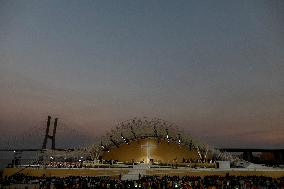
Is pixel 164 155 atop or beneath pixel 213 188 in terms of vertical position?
atop

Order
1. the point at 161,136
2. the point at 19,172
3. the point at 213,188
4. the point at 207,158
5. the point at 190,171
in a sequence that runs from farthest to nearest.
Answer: the point at 161,136
the point at 207,158
the point at 19,172
the point at 190,171
the point at 213,188

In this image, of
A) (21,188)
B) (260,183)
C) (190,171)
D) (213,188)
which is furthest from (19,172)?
(260,183)

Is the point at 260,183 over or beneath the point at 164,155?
beneath

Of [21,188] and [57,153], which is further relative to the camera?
[57,153]

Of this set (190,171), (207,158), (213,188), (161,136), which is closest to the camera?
(213,188)

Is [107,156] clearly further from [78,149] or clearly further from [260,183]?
[260,183]

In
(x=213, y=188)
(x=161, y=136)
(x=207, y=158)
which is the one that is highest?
(x=161, y=136)

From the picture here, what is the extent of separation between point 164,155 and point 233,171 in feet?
78.3

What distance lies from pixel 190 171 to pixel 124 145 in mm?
26834

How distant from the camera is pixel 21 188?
95.7 ft

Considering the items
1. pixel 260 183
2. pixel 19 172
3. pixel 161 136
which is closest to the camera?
pixel 260 183

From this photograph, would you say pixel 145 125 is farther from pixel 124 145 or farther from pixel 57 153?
pixel 57 153

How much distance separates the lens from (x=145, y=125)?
63.3 meters

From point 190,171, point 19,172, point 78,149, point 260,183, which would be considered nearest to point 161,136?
point 78,149
